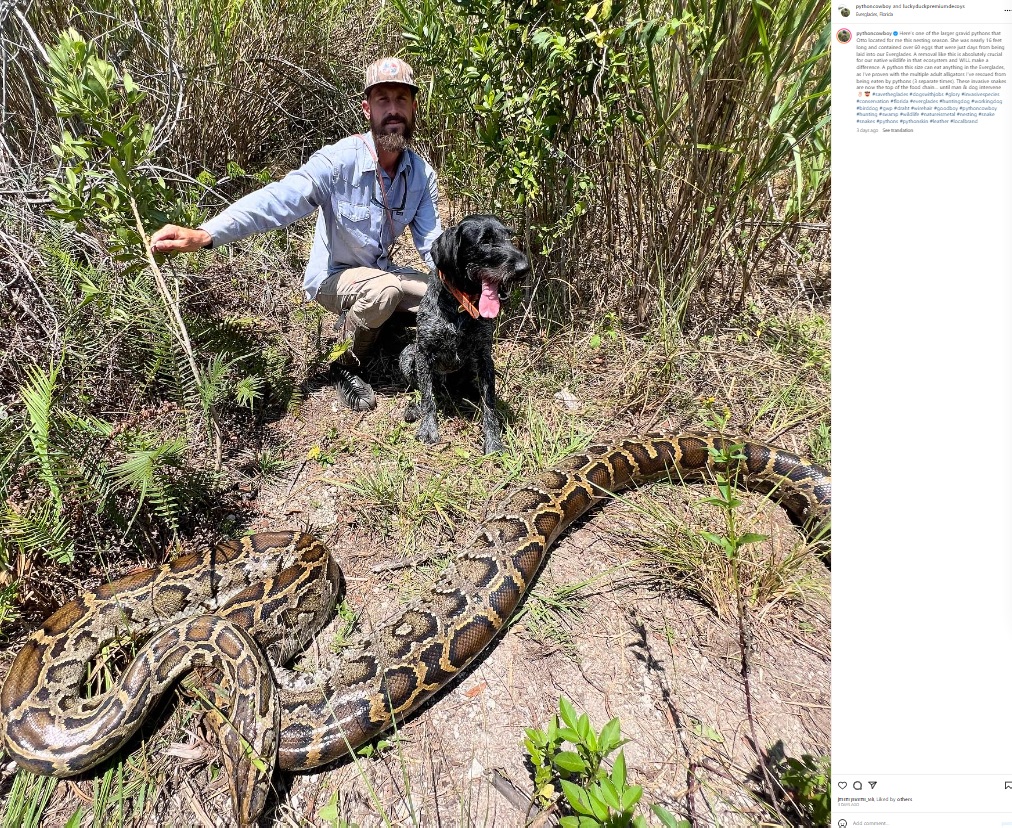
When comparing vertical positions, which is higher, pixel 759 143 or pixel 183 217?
pixel 183 217

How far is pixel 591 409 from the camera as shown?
15.4 feet

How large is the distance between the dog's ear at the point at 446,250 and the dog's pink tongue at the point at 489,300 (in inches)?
12.1

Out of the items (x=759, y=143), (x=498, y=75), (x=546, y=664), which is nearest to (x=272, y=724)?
(x=546, y=664)

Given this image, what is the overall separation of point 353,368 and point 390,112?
82.5 inches

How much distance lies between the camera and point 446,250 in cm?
413

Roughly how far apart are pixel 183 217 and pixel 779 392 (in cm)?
449

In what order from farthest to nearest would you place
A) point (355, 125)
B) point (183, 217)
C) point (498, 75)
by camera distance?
point (355, 125), point (498, 75), point (183, 217)

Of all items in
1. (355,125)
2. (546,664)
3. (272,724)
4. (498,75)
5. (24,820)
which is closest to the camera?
(24,820)

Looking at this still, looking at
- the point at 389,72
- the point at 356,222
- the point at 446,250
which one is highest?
the point at 389,72

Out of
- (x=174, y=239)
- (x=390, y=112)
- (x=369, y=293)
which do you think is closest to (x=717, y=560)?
(x=369, y=293)
